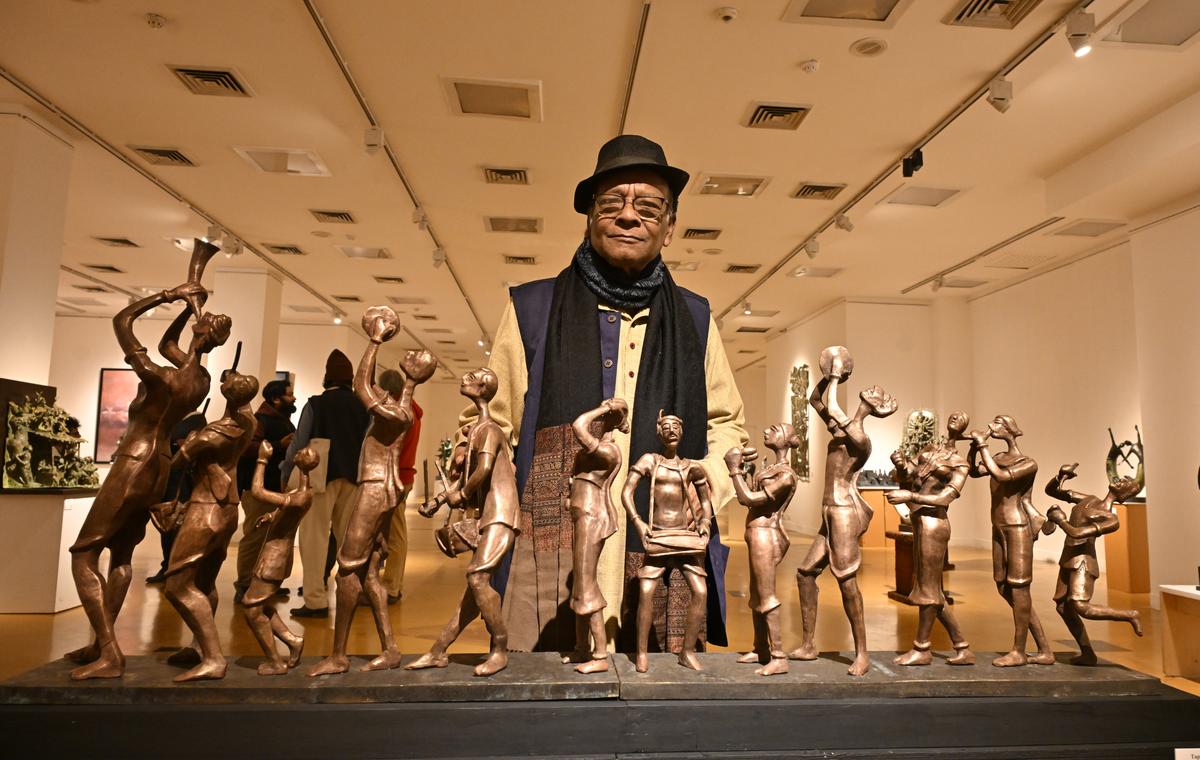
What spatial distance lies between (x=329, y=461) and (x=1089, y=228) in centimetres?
830

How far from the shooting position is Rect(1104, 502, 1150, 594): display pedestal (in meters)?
8.05

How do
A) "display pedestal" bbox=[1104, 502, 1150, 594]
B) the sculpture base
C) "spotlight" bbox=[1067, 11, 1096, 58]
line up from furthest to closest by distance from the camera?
"display pedestal" bbox=[1104, 502, 1150, 594]
"spotlight" bbox=[1067, 11, 1096, 58]
the sculpture base

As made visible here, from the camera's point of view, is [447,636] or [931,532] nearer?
[447,636]

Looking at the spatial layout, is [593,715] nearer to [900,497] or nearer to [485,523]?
[485,523]

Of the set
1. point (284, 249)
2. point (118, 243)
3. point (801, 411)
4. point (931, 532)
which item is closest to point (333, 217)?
point (284, 249)

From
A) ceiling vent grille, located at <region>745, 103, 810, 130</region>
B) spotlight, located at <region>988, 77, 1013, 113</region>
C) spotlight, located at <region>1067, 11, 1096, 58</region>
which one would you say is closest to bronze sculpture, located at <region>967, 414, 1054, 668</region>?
spotlight, located at <region>1067, 11, 1096, 58</region>

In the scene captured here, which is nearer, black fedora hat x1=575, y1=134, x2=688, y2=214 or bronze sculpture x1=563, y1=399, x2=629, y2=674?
bronze sculpture x1=563, y1=399, x2=629, y2=674

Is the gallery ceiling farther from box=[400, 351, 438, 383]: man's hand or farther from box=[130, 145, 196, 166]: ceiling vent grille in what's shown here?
box=[400, 351, 438, 383]: man's hand

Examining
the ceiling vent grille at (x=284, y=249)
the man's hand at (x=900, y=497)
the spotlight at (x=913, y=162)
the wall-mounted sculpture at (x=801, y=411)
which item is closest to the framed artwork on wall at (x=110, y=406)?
the ceiling vent grille at (x=284, y=249)

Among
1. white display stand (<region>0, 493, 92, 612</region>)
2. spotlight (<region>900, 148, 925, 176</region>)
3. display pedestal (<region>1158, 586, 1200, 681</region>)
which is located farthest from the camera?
spotlight (<region>900, 148, 925, 176</region>)

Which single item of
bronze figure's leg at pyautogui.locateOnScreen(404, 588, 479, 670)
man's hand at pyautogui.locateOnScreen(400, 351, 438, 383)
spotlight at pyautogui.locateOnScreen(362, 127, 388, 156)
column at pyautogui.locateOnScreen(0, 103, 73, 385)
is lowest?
bronze figure's leg at pyautogui.locateOnScreen(404, 588, 479, 670)

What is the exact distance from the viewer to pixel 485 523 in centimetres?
147

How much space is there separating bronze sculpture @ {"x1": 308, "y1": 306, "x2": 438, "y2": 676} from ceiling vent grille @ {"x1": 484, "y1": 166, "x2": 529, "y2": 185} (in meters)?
6.19

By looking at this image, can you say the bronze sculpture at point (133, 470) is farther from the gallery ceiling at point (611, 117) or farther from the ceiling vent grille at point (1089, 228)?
the ceiling vent grille at point (1089, 228)
